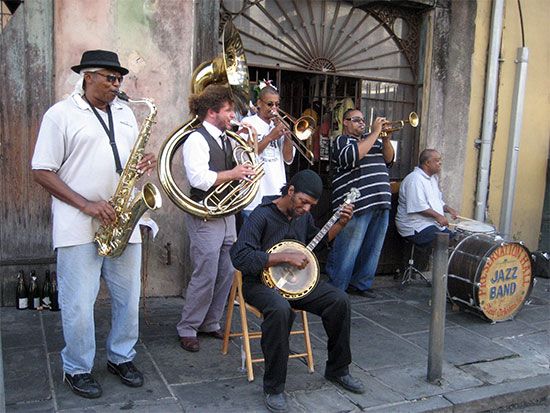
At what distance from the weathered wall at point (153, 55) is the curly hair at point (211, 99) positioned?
1.13m

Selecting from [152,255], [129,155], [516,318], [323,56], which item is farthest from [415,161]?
[129,155]

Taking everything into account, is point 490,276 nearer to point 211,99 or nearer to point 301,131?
point 301,131

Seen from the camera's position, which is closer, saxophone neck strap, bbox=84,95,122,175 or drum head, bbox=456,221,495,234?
saxophone neck strap, bbox=84,95,122,175

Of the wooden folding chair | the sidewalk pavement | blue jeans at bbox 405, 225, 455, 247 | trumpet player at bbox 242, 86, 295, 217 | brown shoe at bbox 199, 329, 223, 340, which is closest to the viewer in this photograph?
the sidewalk pavement

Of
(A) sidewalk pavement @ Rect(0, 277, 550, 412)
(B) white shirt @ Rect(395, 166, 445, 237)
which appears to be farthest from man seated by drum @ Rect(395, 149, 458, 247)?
(A) sidewalk pavement @ Rect(0, 277, 550, 412)

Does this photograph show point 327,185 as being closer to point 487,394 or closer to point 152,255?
point 152,255

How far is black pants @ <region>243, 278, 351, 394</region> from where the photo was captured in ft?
10.9

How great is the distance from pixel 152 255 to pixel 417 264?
3.21m

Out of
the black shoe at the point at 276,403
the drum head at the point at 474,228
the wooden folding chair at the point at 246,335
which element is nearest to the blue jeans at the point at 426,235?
the drum head at the point at 474,228

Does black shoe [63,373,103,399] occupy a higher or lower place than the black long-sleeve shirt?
lower

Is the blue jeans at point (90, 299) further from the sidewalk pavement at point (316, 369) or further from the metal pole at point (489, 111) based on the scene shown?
the metal pole at point (489, 111)

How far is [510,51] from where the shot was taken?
703 centimetres

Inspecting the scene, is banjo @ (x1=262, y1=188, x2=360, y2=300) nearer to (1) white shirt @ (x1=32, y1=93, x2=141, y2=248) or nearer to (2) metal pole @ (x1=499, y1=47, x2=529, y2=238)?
(1) white shirt @ (x1=32, y1=93, x2=141, y2=248)

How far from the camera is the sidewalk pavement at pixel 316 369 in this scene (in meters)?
3.42
